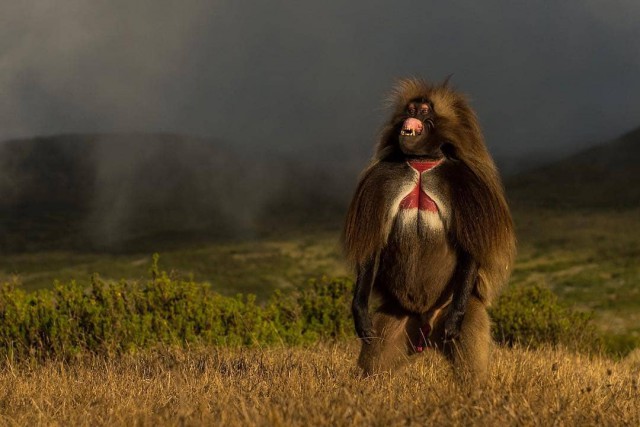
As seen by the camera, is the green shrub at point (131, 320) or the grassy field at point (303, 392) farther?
the green shrub at point (131, 320)

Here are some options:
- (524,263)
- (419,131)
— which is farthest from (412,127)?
(524,263)

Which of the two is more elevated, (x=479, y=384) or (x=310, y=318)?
(x=479, y=384)

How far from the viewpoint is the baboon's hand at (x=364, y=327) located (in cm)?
605

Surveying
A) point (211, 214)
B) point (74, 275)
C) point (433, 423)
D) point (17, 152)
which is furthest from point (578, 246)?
point (17, 152)

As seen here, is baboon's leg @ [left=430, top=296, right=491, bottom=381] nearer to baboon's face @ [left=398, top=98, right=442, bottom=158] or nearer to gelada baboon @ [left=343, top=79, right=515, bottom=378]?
gelada baboon @ [left=343, top=79, right=515, bottom=378]

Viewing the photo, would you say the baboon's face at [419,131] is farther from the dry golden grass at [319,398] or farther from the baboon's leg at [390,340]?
the dry golden grass at [319,398]

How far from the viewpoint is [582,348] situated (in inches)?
471

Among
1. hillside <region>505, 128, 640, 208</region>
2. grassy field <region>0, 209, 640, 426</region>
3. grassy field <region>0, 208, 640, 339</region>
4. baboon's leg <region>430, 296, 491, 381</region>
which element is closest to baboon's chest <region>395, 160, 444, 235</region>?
grassy field <region>0, 209, 640, 426</region>

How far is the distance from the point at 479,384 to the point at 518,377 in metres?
0.61

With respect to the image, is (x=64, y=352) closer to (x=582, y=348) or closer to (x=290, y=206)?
(x=582, y=348)

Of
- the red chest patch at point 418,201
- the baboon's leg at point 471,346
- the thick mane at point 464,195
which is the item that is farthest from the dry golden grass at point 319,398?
the red chest patch at point 418,201

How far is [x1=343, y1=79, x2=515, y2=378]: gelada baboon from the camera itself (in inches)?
230

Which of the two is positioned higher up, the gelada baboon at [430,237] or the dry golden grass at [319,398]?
the gelada baboon at [430,237]

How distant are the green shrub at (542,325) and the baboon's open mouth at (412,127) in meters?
6.95
